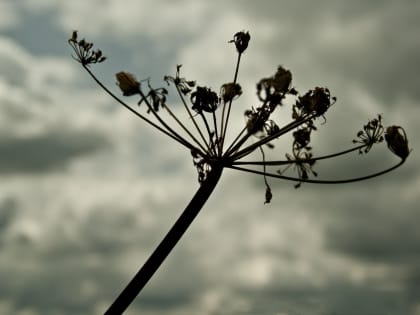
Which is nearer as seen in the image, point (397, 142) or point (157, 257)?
point (157, 257)

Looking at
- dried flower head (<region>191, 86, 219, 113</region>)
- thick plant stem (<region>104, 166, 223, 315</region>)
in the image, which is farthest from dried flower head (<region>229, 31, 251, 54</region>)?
thick plant stem (<region>104, 166, 223, 315</region>)

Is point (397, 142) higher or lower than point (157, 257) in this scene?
higher

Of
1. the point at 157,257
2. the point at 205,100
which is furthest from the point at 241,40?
the point at 157,257

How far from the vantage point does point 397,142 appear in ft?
27.7

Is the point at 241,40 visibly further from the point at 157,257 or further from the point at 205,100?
the point at 157,257

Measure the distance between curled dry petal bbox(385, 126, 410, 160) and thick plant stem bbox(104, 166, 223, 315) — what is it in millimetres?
2874

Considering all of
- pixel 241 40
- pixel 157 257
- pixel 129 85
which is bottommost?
pixel 157 257

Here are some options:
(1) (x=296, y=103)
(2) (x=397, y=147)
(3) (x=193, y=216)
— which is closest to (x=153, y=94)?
(3) (x=193, y=216)

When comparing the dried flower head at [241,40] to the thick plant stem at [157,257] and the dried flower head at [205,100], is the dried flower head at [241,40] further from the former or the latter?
the thick plant stem at [157,257]

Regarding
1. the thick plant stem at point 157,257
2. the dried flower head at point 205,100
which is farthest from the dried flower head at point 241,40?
the thick plant stem at point 157,257

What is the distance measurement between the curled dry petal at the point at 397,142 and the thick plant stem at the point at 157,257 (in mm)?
2874

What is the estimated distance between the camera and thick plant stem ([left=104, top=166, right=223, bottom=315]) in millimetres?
6754

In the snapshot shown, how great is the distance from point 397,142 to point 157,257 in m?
3.77

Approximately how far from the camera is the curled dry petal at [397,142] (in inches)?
330
